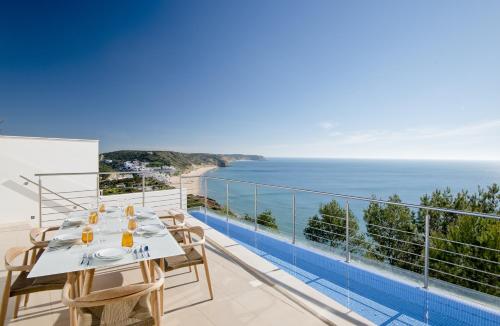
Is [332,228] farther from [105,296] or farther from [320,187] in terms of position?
[320,187]

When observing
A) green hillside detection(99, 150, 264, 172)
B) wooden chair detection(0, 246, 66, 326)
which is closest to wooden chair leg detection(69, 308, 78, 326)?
wooden chair detection(0, 246, 66, 326)

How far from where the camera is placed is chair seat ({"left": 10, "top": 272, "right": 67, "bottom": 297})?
171cm

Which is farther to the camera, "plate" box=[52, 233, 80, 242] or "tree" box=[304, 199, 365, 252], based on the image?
"tree" box=[304, 199, 365, 252]

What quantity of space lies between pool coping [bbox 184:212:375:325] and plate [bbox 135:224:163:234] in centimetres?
108

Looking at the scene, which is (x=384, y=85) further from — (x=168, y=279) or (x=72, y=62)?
(x=168, y=279)

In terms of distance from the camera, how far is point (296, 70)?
37.9ft

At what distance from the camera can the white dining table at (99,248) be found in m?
1.54

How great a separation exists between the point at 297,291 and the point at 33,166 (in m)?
5.97

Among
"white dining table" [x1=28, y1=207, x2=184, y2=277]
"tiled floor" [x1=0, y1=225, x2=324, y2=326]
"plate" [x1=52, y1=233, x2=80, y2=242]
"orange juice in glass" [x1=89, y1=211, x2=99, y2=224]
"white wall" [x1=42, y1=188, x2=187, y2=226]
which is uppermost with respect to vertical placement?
"orange juice in glass" [x1=89, y1=211, x2=99, y2=224]

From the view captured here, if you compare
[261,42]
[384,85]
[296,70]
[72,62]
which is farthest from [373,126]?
[72,62]

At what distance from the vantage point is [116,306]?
5.17ft

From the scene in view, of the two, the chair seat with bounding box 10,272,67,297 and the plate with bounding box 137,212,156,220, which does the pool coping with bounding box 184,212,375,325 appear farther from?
the chair seat with bounding box 10,272,67,297

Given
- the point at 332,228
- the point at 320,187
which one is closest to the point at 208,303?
the point at 332,228

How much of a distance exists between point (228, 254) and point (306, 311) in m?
1.39
